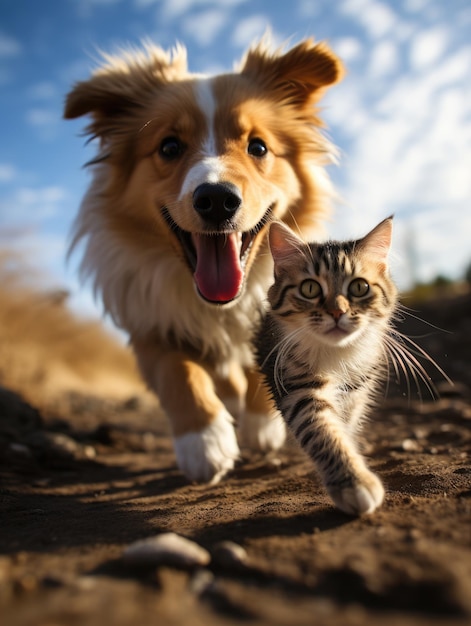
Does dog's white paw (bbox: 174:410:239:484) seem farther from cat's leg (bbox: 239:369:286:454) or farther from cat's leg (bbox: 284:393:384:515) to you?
cat's leg (bbox: 239:369:286:454)

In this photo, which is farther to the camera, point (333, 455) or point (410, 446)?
point (410, 446)

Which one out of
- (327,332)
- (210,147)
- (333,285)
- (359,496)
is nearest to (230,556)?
(359,496)

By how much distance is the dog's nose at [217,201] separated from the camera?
2814mm

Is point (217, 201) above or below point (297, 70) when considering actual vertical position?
below

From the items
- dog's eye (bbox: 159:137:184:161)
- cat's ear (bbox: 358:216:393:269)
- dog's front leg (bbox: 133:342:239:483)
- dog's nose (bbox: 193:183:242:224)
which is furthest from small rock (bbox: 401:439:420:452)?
dog's eye (bbox: 159:137:184:161)

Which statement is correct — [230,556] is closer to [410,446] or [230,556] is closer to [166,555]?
[166,555]

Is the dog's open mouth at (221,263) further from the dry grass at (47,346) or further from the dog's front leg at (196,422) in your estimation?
the dry grass at (47,346)

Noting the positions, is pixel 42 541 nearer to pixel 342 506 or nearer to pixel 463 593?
pixel 342 506

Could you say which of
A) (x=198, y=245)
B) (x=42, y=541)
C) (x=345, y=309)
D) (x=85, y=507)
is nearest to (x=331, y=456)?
(x=345, y=309)

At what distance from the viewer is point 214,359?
3668 millimetres

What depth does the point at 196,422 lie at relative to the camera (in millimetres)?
2818

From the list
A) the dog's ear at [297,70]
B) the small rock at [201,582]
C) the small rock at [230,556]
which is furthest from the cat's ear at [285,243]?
the dog's ear at [297,70]

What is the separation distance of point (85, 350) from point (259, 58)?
23.2 ft

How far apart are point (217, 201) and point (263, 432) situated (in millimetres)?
1562
